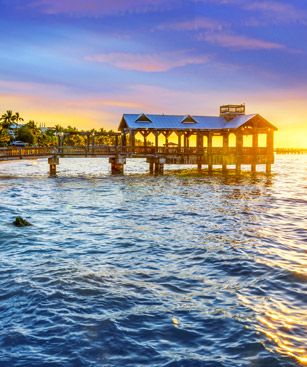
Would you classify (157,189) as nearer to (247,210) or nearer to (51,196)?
(51,196)

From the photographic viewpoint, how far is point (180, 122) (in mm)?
Result: 54406

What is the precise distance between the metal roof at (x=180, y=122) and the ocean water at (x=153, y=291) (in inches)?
1268

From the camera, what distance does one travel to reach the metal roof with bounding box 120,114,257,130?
52.3 meters

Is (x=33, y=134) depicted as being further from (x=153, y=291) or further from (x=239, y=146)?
(x=153, y=291)

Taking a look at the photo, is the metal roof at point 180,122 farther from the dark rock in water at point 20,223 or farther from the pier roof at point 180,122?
the dark rock in water at point 20,223

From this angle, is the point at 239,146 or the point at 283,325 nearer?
the point at 283,325

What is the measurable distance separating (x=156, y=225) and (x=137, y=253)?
17.3 feet

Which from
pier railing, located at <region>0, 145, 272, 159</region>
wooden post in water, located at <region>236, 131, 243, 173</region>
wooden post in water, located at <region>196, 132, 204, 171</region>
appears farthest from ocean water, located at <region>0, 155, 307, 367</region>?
wooden post in water, located at <region>196, 132, 204, 171</region>

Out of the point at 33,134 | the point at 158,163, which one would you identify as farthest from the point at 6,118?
the point at 158,163

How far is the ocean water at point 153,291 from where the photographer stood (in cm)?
737

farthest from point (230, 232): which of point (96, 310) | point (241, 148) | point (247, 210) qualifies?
point (241, 148)

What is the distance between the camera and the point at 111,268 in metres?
12.1

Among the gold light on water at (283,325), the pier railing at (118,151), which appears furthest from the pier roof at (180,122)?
the gold light on water at (283,325)

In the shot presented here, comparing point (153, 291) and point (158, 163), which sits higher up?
point (158, 163)
